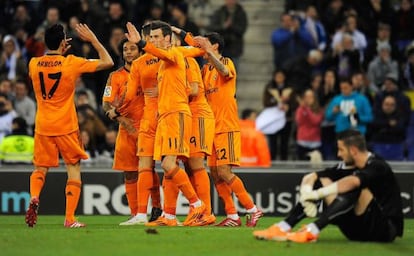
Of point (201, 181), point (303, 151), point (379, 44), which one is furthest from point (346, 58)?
point (201, 181)

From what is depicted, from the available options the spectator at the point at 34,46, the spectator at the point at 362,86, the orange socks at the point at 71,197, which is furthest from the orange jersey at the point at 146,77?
the spectator at the point at 34,46

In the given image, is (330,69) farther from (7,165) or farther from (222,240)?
(222,240)

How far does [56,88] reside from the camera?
13914 mm

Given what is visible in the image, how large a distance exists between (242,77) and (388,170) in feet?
39.8

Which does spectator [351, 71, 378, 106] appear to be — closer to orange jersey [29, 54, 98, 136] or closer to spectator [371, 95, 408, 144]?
spectator [371, 95, 408, 144]

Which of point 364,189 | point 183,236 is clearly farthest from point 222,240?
point 364,189

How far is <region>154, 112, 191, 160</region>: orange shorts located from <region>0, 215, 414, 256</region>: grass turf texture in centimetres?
88

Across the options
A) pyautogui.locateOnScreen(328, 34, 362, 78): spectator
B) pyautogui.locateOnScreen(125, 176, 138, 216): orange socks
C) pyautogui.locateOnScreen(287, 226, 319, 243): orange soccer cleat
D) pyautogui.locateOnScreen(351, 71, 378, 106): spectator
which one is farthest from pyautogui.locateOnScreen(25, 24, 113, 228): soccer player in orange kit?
pyautogui.locateOnScreen(328, 34, 362, 78): spectator

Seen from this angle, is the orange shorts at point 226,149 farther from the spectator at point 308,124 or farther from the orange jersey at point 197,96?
the spectator at point 308,124

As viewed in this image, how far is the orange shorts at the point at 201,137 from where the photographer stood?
14.3 m

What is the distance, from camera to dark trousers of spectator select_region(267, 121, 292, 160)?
21.4 m

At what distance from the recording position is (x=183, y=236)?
12.5 metres

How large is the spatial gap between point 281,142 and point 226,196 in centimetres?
670

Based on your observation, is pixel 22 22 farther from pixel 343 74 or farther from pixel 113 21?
pixel 343 74
